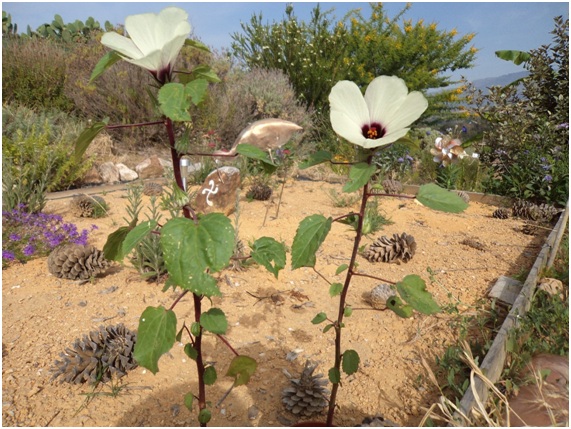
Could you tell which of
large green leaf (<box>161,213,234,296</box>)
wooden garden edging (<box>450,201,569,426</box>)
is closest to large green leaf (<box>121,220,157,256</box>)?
large green leaf (<box>161,213,234,296</box>)

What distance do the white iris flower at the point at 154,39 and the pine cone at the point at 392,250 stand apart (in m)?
2.74

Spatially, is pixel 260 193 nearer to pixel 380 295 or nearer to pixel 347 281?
pixel 380 295

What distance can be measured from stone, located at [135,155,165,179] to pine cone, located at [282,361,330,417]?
5.42 m

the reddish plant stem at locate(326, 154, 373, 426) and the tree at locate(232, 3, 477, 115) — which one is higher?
the tree at locate(232, 3, 477, 115)

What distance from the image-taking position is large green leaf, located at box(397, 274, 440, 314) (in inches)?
44.8

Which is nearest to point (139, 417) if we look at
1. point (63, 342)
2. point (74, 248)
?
point (63, 342)

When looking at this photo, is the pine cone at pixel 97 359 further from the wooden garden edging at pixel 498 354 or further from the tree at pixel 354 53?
the tree at pixel 354 53

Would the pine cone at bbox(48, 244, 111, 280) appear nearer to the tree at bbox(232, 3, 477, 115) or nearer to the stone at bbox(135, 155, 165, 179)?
the stone at bbox(135, 155, 165, 179)

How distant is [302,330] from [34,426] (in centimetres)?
140

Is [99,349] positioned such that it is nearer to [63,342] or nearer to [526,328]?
[63,342]

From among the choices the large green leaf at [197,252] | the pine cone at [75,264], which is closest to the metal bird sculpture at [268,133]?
the pine cone at [75,264]

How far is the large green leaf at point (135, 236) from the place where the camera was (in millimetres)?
1021

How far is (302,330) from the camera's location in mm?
2486

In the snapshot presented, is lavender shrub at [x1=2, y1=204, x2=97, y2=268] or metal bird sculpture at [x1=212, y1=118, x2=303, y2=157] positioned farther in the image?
metal bird sculpture at [x1=212, y1=118, x2=303, y2=157]
